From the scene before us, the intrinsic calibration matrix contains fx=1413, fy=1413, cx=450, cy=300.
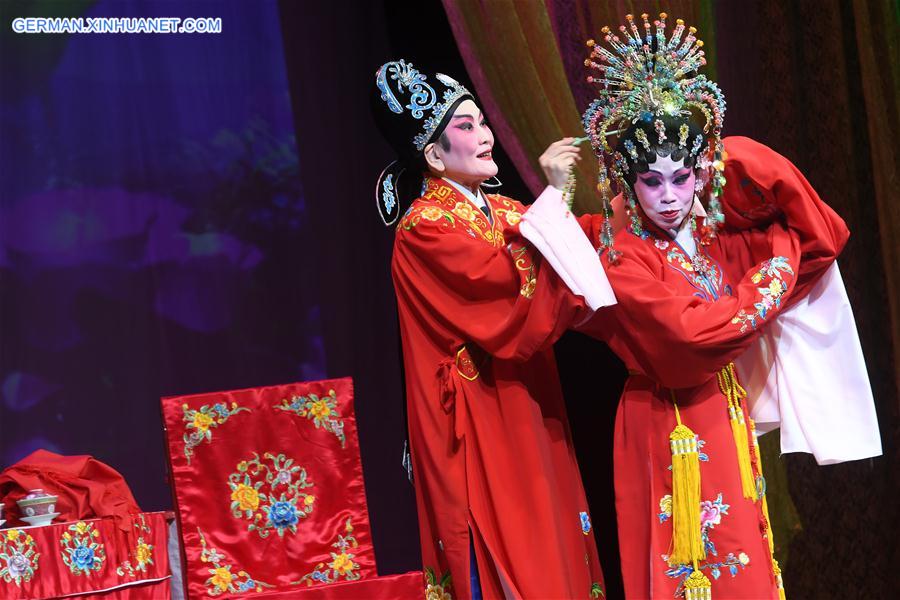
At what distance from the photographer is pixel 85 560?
3348mm

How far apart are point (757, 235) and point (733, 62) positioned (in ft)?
3.19

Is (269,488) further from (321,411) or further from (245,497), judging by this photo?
(321,411)

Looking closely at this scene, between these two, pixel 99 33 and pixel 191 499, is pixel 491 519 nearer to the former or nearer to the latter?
pixel 191 499

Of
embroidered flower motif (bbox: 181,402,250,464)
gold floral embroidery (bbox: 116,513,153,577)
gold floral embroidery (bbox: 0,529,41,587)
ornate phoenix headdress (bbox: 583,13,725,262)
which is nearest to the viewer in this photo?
ornate phoenix headdress (bbox: 583,13,725,262)

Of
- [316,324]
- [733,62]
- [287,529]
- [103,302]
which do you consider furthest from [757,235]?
[103,302]

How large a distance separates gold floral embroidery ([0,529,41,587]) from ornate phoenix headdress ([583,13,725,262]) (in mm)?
1512

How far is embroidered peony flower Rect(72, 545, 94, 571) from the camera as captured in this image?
334cm

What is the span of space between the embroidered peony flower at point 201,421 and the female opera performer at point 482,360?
1.65ft

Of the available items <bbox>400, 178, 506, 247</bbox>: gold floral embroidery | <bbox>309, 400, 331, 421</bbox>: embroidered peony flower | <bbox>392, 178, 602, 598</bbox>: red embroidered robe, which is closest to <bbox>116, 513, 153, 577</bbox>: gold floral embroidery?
<bbox>309, 400, 331, 421</bbox>: embroidered peony flower

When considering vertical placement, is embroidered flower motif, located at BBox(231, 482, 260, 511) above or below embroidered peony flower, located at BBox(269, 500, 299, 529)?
above

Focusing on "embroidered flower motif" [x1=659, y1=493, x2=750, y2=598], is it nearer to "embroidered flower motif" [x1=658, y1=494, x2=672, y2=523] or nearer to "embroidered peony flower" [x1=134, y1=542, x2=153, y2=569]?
"embroidered flower motif" [x1=658, y1=494, x2=672, y2=523]

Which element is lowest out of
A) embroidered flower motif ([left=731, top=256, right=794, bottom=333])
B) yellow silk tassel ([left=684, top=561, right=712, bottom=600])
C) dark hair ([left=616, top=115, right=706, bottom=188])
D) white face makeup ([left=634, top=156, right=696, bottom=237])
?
yellow silk tassel ([left=684, top=561, right=712, bottom=600])

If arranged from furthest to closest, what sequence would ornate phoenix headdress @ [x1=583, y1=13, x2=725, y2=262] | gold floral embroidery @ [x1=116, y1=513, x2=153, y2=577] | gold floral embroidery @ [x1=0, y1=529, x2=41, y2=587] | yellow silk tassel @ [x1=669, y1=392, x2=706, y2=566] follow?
gold floral embroidery @ [x1=116, y1=513, x2=153, y2=577], gold floral embroidery @ [x1=0, y1=529, x2=41, y2=587], ornate phoenix headdress @ [x1=583, y1=13, x2=725, y2=262], yellow silk tassel @ [x1=669, y1=392, x2=706, y2=566]

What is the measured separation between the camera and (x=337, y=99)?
451 centimetres
